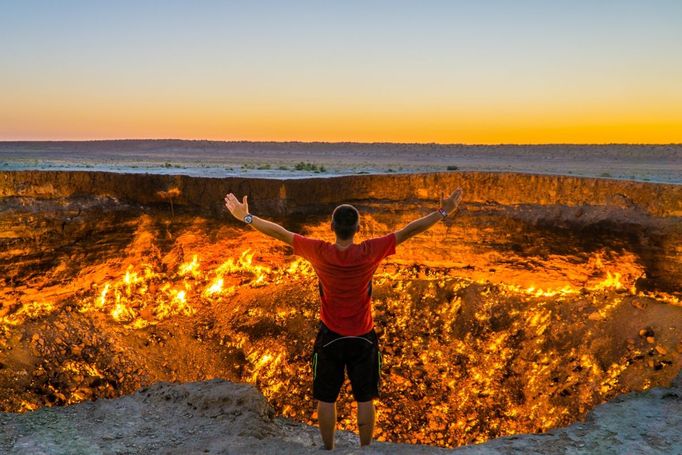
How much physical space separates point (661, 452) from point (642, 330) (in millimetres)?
3292

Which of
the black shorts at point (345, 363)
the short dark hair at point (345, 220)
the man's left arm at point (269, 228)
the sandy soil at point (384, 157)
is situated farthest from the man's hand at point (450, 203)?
the sandy soil at point (384, 157)

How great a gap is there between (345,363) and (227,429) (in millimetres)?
2506

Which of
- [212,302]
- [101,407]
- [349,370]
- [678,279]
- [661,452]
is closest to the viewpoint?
[349,370]

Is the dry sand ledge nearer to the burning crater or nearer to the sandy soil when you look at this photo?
the burning crater

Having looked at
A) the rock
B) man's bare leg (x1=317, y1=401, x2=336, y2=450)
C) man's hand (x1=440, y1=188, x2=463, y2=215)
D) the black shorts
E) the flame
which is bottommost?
the rock

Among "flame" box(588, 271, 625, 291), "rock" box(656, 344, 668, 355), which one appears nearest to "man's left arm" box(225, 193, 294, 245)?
"rock" box(656, 344, 668, 355)

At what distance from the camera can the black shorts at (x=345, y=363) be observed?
401 centimetres

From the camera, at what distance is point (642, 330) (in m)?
7.92

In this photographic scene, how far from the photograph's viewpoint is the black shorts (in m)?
4.01

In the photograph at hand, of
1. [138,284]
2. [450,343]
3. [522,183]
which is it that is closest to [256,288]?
[138,284]

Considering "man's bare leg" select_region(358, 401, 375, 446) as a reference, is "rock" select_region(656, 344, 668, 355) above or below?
below

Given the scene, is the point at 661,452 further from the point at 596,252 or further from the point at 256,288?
the point at 256,288

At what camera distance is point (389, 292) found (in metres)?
9.91

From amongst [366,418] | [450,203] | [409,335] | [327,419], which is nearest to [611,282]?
[409,335]
